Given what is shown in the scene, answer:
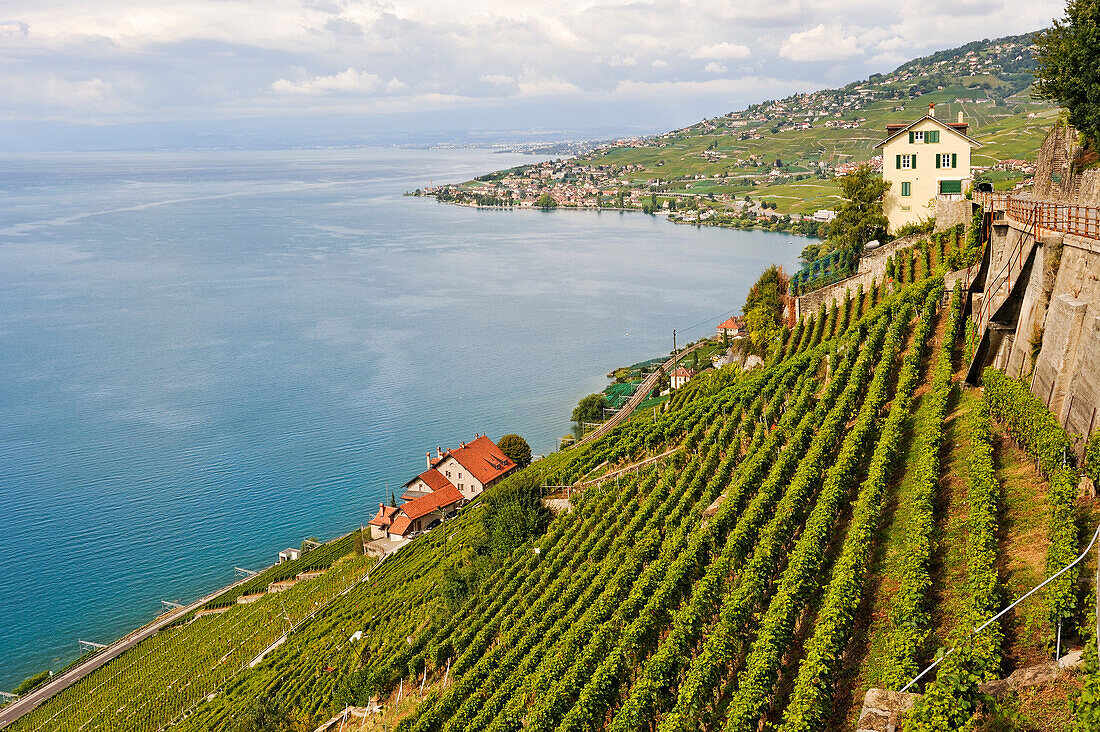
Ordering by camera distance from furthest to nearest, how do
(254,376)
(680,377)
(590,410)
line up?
1. (254,376)
2. (590,410)
3. (680,377)

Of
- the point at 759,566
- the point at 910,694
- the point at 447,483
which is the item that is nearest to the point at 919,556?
the point at 910,694

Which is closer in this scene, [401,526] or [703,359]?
[401,526]

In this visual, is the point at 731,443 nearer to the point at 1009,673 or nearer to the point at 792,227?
the point at 1009,673

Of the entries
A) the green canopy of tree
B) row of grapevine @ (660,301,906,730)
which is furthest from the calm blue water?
row of grapevine @ (660,301,906,730)

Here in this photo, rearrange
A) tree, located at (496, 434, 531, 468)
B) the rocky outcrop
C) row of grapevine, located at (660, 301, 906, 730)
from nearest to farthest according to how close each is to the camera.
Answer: the rocky outcrop → row of grapevine, located at (660, 301, 906, 730) → tree, located at (496, 434, 531, 468)

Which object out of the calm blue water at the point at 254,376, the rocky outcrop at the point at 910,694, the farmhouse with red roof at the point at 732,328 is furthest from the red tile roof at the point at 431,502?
the rocky outcrop at the point at 910,694

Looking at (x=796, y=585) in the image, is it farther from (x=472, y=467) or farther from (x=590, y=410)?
(x=590, y=410)

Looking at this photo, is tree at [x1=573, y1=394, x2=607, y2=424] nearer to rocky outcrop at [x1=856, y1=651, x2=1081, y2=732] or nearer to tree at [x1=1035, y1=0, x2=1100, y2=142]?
tree at [x1=1035, y1=0, x2=1100, y2=142]
